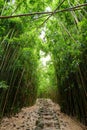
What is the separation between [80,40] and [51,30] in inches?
88.7

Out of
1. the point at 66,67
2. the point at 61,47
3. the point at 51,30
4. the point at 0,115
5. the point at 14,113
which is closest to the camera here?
the point at 0,115

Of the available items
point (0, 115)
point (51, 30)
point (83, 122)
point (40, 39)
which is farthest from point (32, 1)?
point (83, 122)

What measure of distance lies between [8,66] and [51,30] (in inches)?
79.4


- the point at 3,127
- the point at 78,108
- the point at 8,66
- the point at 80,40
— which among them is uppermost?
the point at 80,40

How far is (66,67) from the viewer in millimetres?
5898

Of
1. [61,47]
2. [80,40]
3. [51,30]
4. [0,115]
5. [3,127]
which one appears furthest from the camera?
[51,30]

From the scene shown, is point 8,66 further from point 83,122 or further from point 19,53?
point 83,122

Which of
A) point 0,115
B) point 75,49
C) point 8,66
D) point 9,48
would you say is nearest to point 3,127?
point 0,115

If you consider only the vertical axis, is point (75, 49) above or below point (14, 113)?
above

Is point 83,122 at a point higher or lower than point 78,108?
lower

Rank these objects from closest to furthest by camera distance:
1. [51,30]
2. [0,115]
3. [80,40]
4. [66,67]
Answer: [80,40], [0,115], [66,67], [51,30]

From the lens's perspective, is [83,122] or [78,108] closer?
[83,122]

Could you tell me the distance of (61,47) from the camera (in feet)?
17.8

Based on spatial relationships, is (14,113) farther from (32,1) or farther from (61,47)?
(32,1)
